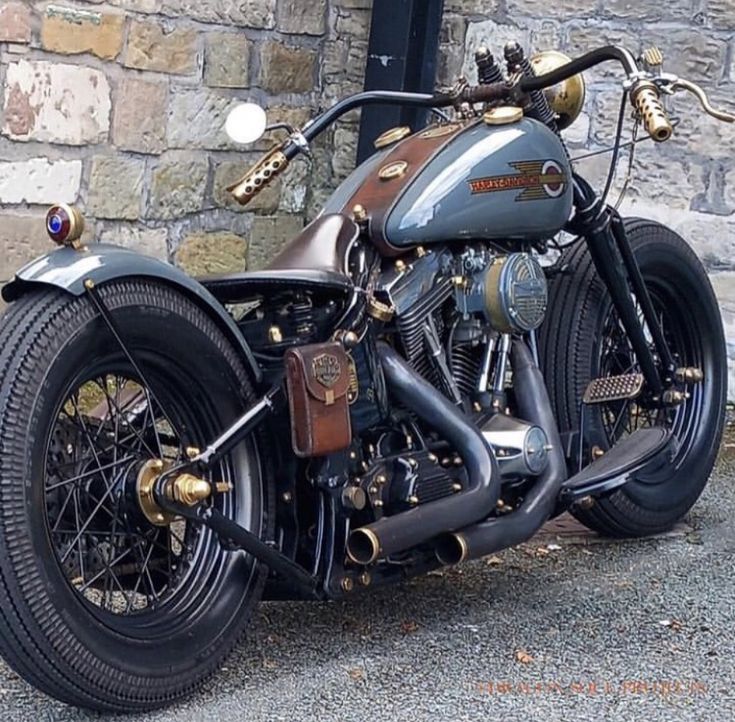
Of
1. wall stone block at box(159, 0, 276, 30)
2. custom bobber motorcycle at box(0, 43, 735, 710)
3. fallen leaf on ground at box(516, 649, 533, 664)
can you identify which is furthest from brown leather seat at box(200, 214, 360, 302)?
wall stone block at box(159, 0, 276, 30)

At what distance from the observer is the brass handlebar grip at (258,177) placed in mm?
3404

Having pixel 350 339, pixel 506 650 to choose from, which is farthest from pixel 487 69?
pixel 506 650

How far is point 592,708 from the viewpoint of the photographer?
2969 millimetres

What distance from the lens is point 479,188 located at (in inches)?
134

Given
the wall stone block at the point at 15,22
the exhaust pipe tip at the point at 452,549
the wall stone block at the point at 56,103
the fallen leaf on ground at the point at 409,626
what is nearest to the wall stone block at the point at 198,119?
A: the wall stone block at the point at 56,103

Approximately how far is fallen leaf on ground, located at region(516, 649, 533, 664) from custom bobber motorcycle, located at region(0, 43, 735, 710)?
0.25 meters

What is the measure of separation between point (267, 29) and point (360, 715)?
3.49m

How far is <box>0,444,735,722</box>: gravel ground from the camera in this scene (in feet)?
9.66

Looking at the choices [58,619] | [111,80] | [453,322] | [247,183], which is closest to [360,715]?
[58,619]

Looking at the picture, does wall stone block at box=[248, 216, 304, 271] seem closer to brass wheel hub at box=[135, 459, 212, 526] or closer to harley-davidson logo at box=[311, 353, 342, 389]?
harley-davidson logo at box=[311, 353, 342, 389]

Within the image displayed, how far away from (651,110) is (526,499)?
3.01ft

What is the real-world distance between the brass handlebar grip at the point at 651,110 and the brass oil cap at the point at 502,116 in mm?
375

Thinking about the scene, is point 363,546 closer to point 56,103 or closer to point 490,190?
point 490,190

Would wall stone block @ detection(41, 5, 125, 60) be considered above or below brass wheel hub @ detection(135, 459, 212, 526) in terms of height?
above
